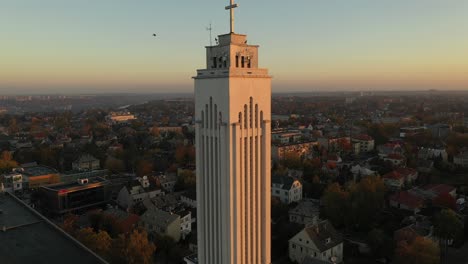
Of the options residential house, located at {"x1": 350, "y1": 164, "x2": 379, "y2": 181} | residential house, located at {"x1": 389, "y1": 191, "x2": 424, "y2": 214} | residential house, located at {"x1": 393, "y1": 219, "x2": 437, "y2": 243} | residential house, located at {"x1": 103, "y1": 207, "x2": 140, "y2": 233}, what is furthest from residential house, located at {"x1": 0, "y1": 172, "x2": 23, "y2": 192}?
residential house, located at {"x1": 389, "y1": 191, "x2": 424, "y2": 214}

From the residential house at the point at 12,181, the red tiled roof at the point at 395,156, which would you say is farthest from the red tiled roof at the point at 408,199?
the residential house at the point at 12,181

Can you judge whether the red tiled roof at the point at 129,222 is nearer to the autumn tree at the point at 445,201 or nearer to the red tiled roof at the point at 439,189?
the autumn tree at the point at 445,201

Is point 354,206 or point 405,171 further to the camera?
point 405,171

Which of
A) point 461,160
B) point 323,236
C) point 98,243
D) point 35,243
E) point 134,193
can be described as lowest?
point 134,193

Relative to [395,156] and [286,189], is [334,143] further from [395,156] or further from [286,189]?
[286,189]

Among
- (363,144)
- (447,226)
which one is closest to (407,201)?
(447,226)

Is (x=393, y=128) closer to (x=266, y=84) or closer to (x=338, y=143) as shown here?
(x=338, y=143)

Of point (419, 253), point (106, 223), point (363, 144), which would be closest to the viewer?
point (419, 253)
